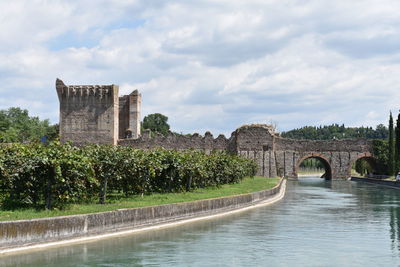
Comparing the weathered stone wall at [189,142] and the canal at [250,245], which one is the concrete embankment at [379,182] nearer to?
the weathered stone wall at [189,142]

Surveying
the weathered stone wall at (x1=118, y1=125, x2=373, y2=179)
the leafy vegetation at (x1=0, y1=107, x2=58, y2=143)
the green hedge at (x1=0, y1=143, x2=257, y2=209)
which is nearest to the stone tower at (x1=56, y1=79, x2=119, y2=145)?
the weathered stone wall at (x1=118, y1=125, x2=373, y2=179)

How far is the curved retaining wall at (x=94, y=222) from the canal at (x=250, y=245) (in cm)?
41

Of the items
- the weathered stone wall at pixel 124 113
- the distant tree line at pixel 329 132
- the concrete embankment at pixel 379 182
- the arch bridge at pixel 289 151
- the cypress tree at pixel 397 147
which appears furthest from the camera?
the distant tree line at pixel 329 132

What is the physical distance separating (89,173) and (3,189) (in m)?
2.65

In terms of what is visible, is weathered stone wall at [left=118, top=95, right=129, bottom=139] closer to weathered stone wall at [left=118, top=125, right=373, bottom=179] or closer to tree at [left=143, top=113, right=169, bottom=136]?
weathered stone wall at [left=118, top=125, right=373, bottom=179]

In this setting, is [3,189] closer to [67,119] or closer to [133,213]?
[133,213]

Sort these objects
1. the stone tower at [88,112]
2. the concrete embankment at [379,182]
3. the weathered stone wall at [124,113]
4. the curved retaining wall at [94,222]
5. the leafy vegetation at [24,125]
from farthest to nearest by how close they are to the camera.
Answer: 1. the leafy vegetation at [24,125]
2. the weathered stone wall at [124,113]
3. the stone tower at [88,112]
4. the concrete embankment at [379,182]
5. the curved retaining wall at [94,222]

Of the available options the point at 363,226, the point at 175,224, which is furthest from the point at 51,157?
the point at 363,226

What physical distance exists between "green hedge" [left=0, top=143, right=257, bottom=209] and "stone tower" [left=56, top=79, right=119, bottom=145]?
38.9 meters

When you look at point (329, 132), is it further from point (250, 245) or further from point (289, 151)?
point (250, 245)

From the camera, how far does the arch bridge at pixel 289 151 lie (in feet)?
210

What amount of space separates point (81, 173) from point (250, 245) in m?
5.56

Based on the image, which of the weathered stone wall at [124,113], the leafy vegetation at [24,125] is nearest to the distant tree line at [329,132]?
the leafy vegetation at [24,125]

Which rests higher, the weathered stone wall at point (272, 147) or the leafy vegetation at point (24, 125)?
the leafy vegetation at point (24, 125)
